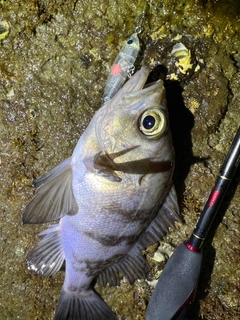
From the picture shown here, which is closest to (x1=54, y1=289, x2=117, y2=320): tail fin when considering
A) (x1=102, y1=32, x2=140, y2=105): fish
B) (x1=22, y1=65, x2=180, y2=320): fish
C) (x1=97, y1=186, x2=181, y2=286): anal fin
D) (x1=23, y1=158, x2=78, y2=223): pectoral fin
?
(x1=22, y1=65, x2=180, y2=320): fish

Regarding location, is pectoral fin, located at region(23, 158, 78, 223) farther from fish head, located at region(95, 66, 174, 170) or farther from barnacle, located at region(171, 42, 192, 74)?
barnacle, located at region(171, 42, 192, 74)

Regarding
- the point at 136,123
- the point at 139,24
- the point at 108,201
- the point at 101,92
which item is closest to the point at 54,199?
the point at 108,201

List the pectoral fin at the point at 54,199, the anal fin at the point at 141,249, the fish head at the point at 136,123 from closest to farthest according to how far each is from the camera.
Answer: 1. the fish head at the point at 136,123
2. the pectoral fin at the point at 54,199
3. the anal fin at the point at 141,249

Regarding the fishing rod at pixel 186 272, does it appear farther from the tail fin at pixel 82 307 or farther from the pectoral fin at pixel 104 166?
the pectoral fin at pixel 104 166

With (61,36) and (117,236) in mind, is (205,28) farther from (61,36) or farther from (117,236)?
(117,236)

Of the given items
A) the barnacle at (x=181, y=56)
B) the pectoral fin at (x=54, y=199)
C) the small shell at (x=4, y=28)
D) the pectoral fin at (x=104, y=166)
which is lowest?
the pectoral fin at (x=54, y=199)

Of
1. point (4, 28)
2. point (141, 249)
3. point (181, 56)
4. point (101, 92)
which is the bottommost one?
point (141, 249)

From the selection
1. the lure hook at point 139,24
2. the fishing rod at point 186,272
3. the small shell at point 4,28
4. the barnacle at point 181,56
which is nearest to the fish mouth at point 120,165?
the fishing rod at point 186,272

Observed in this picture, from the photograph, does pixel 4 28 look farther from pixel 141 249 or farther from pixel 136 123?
pixel 141 249
